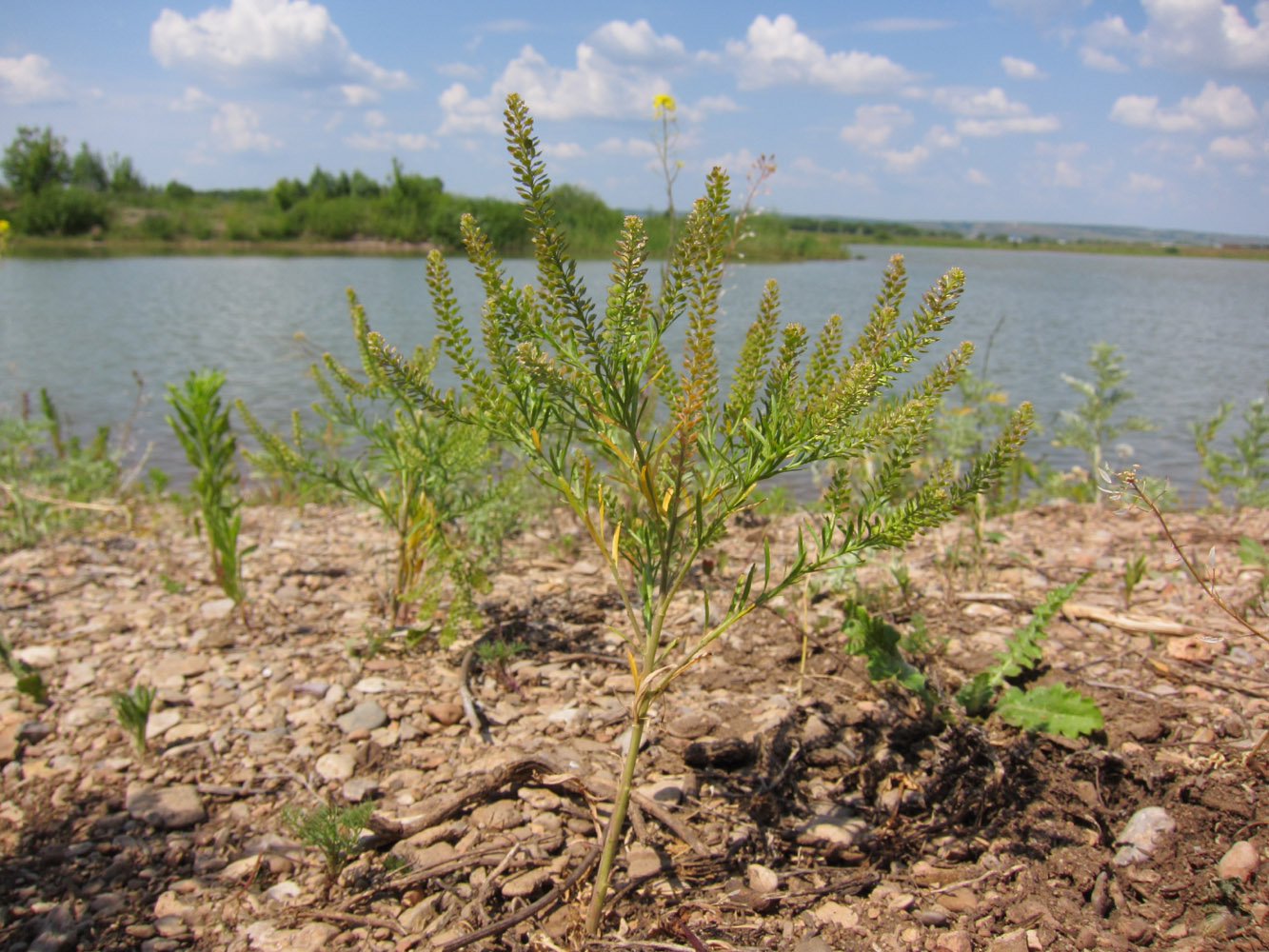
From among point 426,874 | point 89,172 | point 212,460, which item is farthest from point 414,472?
point 89,172

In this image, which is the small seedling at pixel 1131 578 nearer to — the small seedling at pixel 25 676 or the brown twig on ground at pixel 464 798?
the brown twig on ground at pixel 464 798

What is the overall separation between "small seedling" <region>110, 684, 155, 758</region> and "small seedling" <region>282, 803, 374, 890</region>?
0.94 meters

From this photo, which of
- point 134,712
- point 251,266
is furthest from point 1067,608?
point 251,266

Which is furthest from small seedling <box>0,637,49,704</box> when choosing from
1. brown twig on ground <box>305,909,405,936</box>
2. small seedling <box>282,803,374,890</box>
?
brown twig on ground <box>305,909,405,936</box>

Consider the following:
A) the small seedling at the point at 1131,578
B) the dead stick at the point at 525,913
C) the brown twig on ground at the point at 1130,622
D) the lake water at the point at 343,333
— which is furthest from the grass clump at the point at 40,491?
the small seedling at the point at 1131,578

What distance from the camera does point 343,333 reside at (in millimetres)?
17250

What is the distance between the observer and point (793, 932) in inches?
77.8

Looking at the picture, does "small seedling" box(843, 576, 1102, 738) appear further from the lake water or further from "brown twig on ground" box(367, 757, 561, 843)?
the lake water

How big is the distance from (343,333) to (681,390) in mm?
16997

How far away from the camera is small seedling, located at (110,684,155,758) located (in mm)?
2789

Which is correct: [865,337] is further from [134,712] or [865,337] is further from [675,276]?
[134,712]

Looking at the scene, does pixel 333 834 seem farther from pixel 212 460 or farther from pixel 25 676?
pixel 212 460

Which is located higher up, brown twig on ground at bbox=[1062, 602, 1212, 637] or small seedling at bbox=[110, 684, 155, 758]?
brown twig on ground at bbox=[1062, 602, 1212, 637]

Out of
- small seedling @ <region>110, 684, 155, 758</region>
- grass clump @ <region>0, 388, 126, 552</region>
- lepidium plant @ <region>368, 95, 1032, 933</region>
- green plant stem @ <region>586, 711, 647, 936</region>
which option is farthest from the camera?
grass clump @ <region>0, 388, 126, 552</region>
